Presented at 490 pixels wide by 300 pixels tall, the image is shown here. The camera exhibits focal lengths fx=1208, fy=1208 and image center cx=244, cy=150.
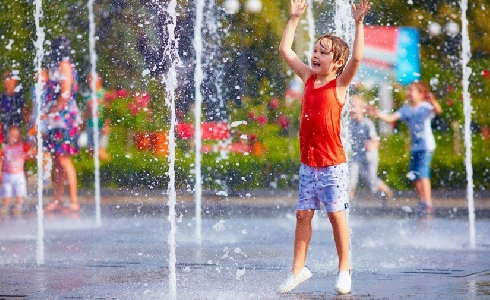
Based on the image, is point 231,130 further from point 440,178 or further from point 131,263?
point 131,263

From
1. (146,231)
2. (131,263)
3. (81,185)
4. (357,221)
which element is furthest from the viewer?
(81,185)

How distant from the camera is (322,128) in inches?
228

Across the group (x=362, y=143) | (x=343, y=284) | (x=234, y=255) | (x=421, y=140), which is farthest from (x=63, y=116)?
(x=343, y=284)

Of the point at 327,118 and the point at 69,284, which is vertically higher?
the point at 327,118

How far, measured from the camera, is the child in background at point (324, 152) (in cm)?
579

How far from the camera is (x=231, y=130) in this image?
1950 cm

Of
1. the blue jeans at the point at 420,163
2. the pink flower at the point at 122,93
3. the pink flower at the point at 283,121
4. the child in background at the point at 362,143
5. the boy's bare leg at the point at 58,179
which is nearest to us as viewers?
the blue jeans at the point at 420,163

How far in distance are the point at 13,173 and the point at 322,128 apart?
747 centimetres

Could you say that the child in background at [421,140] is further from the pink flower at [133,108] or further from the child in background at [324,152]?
the pink flower at [133,108]

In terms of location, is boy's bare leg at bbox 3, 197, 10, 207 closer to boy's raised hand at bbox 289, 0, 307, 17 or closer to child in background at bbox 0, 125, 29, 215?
child in background at bbox 0, 125, 29, 215

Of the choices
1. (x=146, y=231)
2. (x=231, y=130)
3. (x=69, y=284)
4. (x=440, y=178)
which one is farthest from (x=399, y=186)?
(x=69, y=284)

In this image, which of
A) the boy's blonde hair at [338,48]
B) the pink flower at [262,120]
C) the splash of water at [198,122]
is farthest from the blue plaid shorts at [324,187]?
the pink flower at [262,120]

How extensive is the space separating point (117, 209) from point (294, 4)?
303 inches

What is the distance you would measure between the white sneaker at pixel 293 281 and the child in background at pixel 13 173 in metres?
7.36
